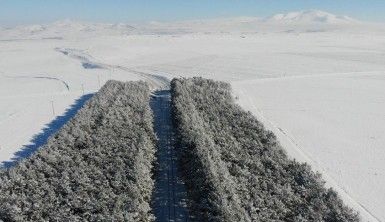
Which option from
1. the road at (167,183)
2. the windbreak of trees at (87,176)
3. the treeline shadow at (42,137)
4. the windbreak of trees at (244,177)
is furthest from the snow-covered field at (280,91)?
the road at (167,183)

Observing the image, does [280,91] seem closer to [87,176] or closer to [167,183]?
[167,183]

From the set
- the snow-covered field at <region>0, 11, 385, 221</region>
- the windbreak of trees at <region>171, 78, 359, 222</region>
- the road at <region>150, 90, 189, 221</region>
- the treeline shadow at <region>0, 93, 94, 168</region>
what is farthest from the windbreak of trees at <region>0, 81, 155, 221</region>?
the snow-covered field at <region>0, 11, 385, 221</region>

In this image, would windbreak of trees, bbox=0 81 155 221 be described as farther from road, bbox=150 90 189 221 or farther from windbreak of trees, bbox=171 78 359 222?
windbreak of trees, bbox=171 78 359 222

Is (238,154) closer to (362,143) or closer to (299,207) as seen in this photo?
(299,207)

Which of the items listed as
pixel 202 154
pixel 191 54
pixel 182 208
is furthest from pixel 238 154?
pixel 191 54

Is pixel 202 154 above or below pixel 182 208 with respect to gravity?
above

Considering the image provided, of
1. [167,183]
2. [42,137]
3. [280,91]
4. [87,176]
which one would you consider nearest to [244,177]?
[167,183]
